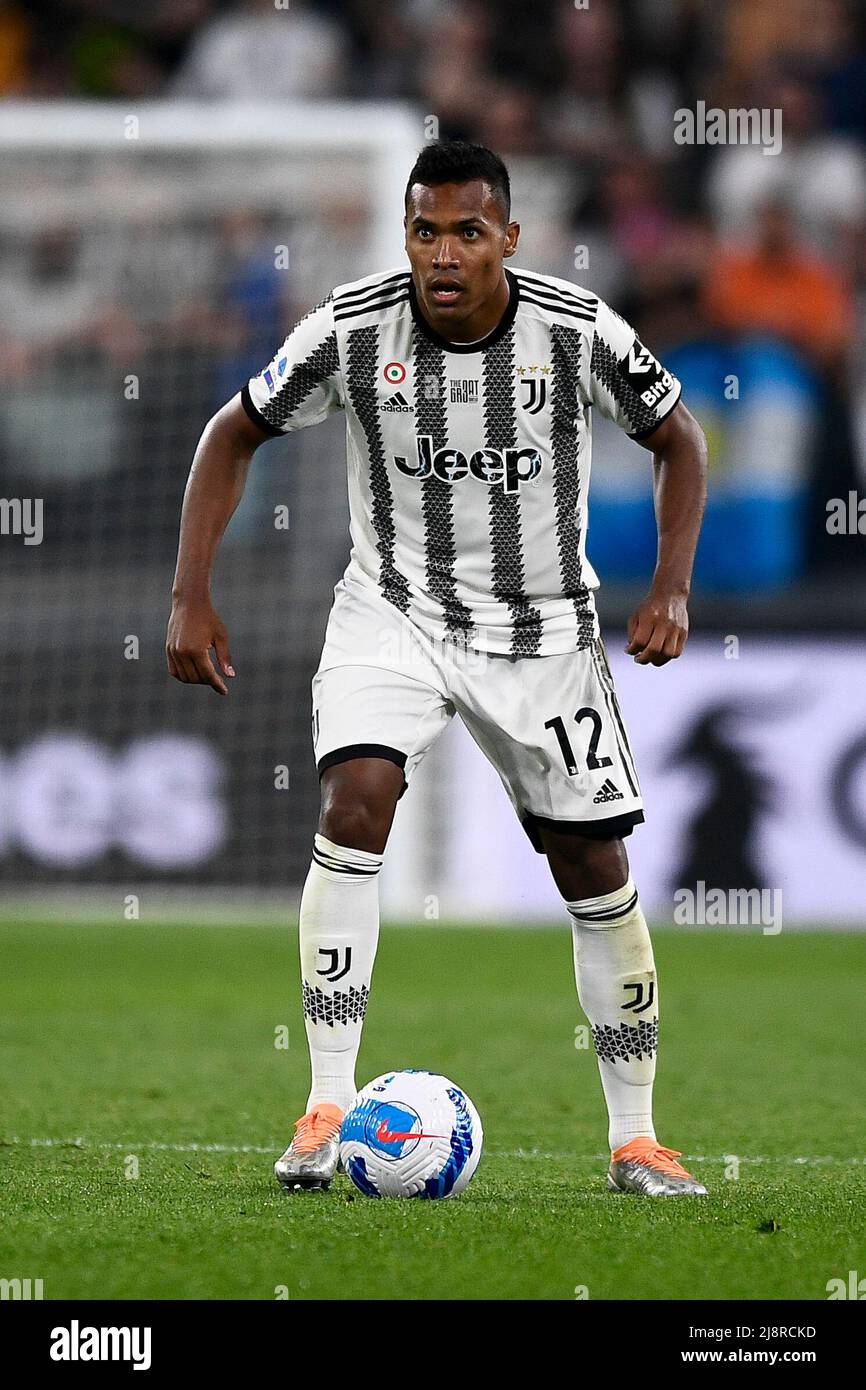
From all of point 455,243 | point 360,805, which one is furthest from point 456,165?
point 360,805

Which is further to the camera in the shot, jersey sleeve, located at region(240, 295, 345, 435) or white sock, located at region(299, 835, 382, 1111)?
jersey sleeve, located at region(240, 295, 345, 435)

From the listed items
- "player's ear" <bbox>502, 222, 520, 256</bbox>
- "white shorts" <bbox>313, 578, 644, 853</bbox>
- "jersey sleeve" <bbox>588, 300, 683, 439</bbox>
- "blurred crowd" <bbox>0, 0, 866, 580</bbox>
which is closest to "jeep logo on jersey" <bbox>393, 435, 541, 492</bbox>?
"jersey sleeve" <bbox>588, 300, 683, 439</bbox>

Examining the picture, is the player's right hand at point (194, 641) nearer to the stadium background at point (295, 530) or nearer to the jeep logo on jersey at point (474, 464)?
the jeep logo on jersey at point (474, 464)

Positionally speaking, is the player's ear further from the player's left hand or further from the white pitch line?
the white pitch line

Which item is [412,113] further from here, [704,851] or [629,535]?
[704,851]

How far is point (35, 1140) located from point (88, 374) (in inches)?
288

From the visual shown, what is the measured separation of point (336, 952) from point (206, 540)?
0.92m

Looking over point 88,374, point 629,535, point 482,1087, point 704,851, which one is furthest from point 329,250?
point 482,1087

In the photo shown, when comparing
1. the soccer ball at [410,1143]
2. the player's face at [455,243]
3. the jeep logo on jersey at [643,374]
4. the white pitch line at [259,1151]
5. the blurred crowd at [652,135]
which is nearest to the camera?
the soccer ball at [410,1143]

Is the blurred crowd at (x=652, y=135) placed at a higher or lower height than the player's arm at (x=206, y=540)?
higher

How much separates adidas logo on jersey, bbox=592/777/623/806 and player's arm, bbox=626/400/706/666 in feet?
0.90

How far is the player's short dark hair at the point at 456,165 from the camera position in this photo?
447 centimetres

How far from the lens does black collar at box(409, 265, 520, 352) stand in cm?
465

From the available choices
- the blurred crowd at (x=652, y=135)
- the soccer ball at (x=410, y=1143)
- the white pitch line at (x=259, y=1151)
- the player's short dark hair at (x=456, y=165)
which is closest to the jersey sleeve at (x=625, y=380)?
the player's short dark hair at (x=456, y=165)
